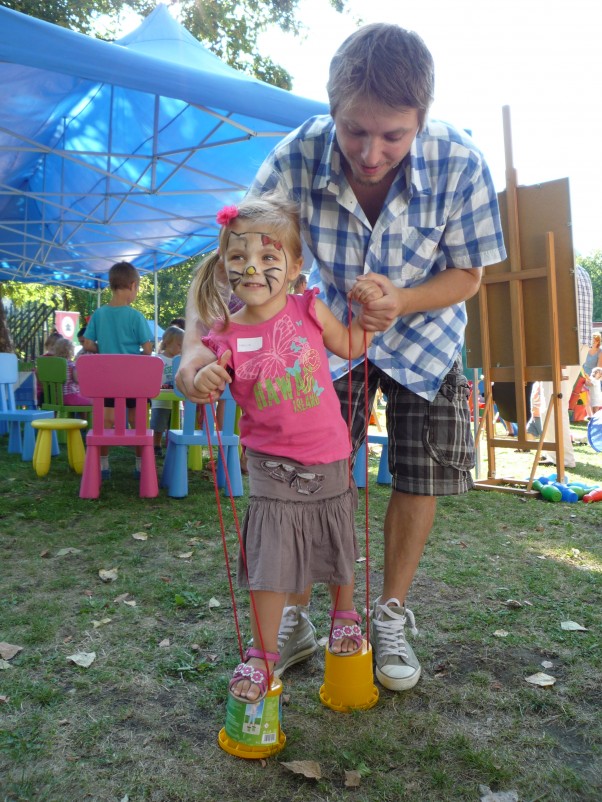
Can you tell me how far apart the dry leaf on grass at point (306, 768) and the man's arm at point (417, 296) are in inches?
43.0

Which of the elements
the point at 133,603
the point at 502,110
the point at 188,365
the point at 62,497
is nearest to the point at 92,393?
the point at 62,497

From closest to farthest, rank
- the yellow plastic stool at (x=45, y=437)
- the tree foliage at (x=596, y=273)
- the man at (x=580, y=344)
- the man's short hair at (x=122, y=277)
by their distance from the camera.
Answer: the man at (x=580, y=344) → the yellow plastic stool at (x=45, y=437) → the man's short hair at (x=122, y=277) → the tree foliage at (x=596, y=273)

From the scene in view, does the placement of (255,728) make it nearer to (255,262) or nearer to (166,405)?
(255,262)

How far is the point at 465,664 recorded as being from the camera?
202 centimetres

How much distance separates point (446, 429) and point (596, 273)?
48.6 metres

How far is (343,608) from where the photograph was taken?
1.80 m

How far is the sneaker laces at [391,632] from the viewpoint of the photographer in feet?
6.29

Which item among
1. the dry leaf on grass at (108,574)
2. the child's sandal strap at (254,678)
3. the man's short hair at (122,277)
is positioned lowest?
the dry leaf on grass at (108,574)

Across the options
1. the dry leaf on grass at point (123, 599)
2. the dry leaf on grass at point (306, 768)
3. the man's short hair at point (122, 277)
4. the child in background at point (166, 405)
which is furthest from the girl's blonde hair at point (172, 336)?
the dry leaf on grass at point (306, 768)

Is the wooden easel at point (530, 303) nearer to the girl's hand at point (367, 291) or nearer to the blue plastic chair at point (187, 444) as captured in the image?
the blue plastic chair at point (187, 444)

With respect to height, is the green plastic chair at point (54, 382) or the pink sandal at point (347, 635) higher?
the green plastic chair at point (54, 382)

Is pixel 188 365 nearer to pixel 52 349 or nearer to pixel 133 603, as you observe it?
pixel 133 603

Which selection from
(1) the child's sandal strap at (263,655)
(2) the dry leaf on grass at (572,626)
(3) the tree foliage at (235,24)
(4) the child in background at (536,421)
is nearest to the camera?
(1) the child's sandal strap at (263,655)

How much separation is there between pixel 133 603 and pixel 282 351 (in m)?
1.39
